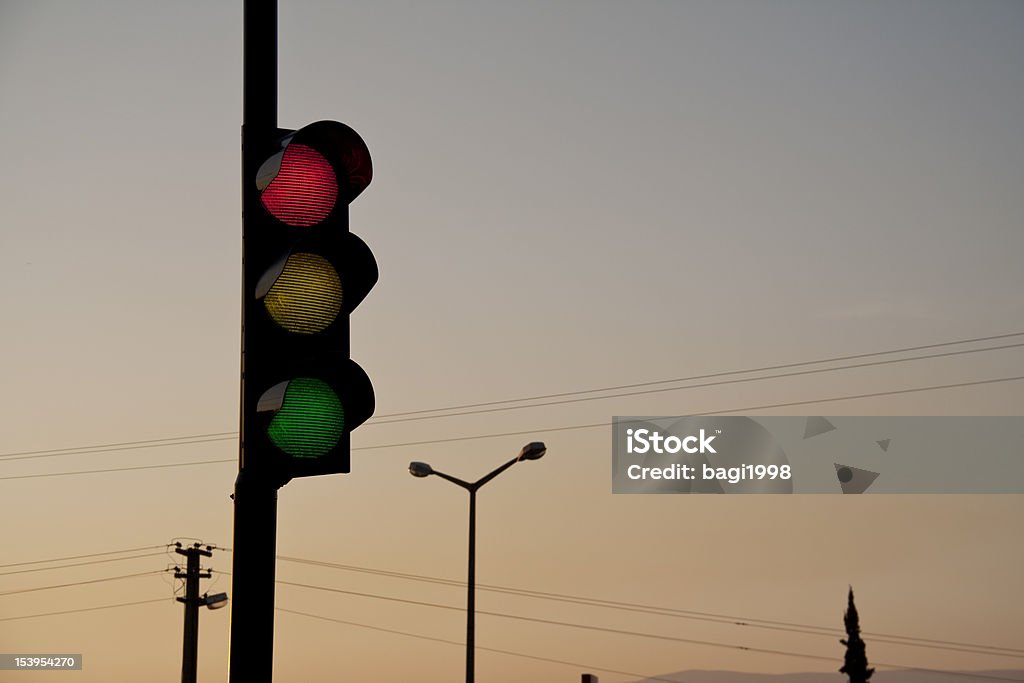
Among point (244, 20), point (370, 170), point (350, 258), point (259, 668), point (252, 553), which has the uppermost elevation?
point (244, 20)

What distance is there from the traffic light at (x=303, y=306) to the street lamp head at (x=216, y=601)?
2098 inches

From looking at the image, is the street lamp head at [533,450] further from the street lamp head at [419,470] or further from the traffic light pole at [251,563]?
the traffic light pole at [251,563]

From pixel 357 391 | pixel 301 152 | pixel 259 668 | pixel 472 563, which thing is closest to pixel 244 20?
pixel 301 152

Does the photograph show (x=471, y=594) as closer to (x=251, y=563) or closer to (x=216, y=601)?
(x=216, y=601)

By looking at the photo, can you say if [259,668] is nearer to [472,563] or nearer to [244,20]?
[244,20]

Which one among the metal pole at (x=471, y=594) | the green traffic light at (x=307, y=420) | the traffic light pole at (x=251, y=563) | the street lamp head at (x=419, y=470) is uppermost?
the street lamp head at (x=419, y=470)

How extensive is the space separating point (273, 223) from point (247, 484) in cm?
90

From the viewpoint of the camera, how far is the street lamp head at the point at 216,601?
56.8 meters

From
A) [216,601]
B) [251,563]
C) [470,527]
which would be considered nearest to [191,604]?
[216,601]

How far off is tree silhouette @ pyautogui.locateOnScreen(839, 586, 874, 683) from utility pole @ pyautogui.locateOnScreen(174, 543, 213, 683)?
61.3 metres

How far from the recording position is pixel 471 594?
35656 millimetres

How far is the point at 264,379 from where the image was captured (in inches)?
203

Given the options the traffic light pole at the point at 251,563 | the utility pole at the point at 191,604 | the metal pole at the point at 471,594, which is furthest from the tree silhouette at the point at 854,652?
the traffic light pole at the point at 251,563

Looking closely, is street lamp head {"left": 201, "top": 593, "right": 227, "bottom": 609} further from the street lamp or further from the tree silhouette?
the tree silhouette
